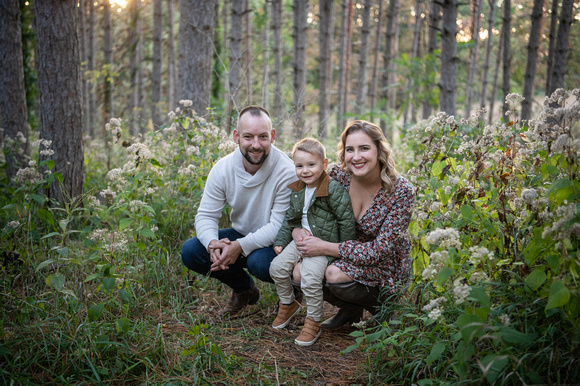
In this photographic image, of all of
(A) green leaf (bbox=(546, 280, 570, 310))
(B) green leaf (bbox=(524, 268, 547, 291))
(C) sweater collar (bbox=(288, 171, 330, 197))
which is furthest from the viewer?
(C) sweater collar (bbox=(288, 171, 330, 197))

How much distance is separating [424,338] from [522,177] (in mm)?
1143

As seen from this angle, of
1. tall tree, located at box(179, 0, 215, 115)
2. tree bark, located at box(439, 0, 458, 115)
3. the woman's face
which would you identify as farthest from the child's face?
tree bark, located at box(439, 0, 458, 115)

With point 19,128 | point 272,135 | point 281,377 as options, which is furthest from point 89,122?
point 281,377

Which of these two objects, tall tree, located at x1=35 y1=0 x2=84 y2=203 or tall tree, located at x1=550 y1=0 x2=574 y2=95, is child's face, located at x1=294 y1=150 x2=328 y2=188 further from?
tall tree, located at x1=550 y1=0 x2=574 y2=95

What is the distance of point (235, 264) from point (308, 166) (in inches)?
42.9

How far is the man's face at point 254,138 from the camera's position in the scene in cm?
335

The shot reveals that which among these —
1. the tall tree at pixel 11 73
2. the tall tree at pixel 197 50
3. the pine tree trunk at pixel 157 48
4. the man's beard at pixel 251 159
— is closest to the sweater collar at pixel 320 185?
the man's beard at pixel 251 159

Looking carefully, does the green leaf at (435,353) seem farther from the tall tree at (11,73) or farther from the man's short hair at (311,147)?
the tall tree at (11,73)

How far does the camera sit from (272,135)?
3529 millimetres

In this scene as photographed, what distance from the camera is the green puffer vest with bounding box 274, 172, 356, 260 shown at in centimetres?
307

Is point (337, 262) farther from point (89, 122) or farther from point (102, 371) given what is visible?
point (89, 122)

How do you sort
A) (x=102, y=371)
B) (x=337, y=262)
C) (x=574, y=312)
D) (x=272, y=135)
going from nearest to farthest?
(x=574, y=312)
(x=102, y=371)
(x=337, y=262)
(x=272, y=135)

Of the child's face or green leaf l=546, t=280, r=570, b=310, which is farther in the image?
the child's face

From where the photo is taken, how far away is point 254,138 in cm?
336
